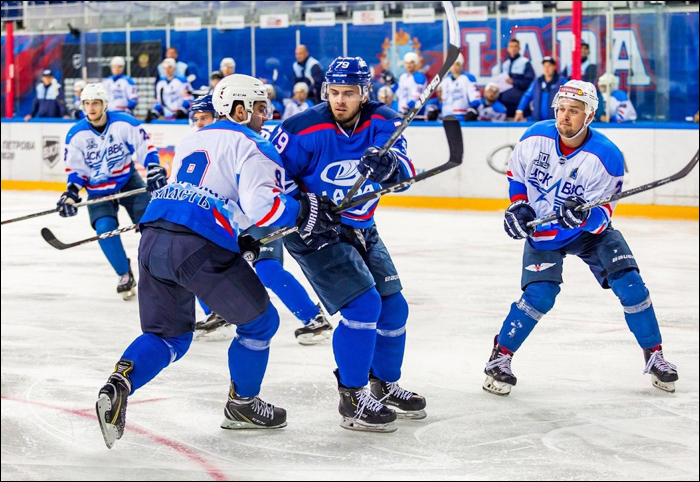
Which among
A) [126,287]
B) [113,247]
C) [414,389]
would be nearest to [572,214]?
[414,389]

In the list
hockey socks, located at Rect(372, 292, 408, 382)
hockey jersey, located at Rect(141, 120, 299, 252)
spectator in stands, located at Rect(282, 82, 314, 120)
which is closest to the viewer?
hockey jersey, located at Rect(141, 120, 299, 252)

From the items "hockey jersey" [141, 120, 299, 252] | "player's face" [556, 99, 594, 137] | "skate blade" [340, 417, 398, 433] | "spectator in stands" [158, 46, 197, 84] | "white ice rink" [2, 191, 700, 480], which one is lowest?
"white ice rink" [2, 191, 700, 480]

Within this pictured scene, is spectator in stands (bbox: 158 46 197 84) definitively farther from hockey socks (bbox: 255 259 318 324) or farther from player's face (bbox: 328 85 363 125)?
player's face (bbox: 328 85 363 125)

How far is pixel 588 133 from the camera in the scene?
3.80 meters

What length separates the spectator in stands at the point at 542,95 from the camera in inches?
362

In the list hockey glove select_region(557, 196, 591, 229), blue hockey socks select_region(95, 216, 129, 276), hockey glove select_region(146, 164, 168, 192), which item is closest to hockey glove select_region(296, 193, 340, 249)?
hockey glove select_region(557, 196, 591, 229)

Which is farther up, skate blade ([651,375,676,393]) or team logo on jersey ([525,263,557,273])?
team logo on jersey ([525,263,557,273])

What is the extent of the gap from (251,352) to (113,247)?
2869 millimetres

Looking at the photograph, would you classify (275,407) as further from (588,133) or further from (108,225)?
(108,225)

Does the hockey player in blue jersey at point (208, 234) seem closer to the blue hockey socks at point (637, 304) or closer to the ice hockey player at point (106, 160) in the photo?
the blue hockey socks at point (637, 304)

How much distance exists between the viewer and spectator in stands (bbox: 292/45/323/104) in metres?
11.0

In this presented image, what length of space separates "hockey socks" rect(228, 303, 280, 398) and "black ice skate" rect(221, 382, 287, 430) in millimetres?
24

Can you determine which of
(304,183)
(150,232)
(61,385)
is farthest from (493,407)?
(61,385)

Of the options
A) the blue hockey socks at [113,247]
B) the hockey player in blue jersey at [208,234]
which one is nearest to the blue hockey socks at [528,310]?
the hockey player in blue jersey at [208,234]
